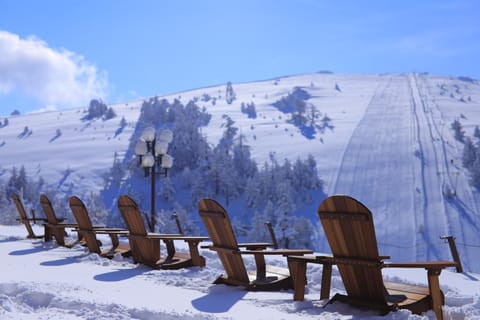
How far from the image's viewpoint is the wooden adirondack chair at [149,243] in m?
7.15

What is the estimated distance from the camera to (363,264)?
430cm

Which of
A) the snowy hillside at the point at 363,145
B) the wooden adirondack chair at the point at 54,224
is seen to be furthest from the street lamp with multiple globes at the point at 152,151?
the snowy hillside at the point at 363,145

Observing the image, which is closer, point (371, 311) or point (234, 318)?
point (234, 318)

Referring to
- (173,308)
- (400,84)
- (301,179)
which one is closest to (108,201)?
(301,179)

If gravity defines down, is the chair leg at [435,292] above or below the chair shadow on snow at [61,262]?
above

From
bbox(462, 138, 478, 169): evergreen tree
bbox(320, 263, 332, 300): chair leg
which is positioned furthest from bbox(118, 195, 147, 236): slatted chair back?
bbox(462, 138, 478, 169): evergreen tree

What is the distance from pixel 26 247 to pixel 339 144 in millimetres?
69150

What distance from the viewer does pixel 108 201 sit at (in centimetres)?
6700

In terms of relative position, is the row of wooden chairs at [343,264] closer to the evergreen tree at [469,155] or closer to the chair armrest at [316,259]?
the chair armrest at [316,259]

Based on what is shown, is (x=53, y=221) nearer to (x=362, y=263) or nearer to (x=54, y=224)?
(x=54, y=224)

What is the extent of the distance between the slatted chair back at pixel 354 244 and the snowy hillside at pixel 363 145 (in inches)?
683

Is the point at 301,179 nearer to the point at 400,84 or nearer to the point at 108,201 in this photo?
the point at 108,201

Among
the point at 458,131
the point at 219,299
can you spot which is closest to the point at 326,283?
the point at 219,299

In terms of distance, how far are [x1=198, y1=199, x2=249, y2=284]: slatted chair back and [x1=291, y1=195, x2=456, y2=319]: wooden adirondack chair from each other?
1.21m
